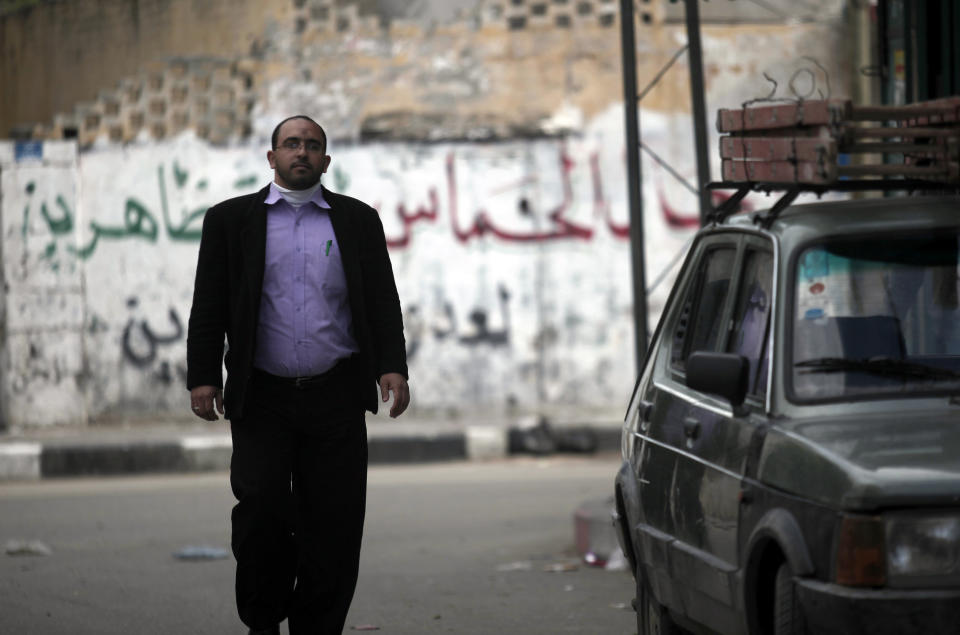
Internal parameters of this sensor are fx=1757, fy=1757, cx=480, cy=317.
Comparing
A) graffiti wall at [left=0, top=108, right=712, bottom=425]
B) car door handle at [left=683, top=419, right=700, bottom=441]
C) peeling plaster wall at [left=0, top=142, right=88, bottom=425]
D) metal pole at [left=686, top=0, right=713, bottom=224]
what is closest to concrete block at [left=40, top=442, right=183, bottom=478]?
graffiti wall at [left=0, top=108, right=712, bottom=425]

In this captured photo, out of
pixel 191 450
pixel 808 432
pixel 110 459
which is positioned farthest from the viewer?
pixel 191 450

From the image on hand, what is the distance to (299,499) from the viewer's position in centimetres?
588

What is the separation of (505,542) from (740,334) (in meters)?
4.99

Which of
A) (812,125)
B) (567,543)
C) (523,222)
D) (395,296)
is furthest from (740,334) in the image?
(523,222)

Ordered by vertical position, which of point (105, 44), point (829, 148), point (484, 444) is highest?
point (105, 44)

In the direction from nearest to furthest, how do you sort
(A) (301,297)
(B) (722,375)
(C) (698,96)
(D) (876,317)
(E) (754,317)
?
(B) (722,375) < (D) (876,317) < (E) (754,317) < (A) (301,297) < (C) (698,96)

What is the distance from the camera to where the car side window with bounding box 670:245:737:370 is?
17.5 ft

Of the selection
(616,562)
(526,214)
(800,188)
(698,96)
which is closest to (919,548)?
(800,188)

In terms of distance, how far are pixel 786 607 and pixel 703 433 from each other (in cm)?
87

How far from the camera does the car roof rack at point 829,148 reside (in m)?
4.80

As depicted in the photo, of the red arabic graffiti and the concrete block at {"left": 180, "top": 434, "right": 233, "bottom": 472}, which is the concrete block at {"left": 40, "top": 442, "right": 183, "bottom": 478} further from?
the red arabic graffiti

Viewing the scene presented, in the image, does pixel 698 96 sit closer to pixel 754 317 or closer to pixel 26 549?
pixel 26 549

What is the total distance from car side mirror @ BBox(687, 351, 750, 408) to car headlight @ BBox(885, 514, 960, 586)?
0.81m

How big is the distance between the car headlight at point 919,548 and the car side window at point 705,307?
53.9 inches
